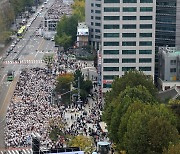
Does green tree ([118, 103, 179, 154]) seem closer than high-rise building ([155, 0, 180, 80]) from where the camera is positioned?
Yes

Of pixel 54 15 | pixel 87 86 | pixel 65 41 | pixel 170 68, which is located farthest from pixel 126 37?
pixel 54 15

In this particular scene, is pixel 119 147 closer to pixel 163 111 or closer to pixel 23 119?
pixel 163 111

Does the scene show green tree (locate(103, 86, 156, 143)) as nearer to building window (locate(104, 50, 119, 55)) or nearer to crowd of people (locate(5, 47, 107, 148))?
crowd of people (locate(5, 47, 107, 148))

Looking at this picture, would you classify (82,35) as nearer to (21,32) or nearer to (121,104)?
(21,32)

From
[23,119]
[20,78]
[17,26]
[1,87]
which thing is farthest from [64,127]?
[17,26]

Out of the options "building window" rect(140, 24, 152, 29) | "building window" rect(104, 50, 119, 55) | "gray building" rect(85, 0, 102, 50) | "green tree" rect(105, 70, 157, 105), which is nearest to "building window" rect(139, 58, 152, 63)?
"building window" rect(104, 50, 119, 55)

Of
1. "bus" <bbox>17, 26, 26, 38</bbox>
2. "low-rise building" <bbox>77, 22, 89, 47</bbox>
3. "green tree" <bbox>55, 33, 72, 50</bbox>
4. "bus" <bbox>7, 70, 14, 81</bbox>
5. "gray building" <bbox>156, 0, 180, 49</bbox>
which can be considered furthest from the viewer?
"bus" <bbox>17, 26, 26, 38</bbox>

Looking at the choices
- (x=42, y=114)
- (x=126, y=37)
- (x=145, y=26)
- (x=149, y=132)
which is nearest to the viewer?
(x=149, y=132)
